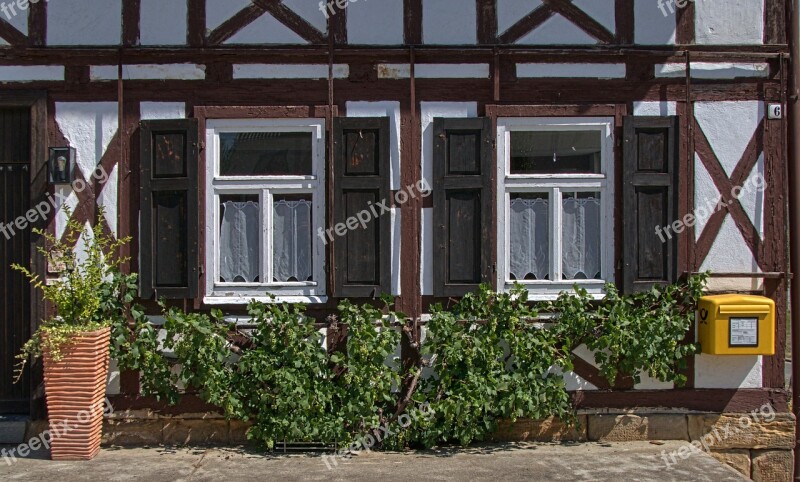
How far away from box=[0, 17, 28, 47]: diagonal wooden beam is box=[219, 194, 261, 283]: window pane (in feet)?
6.71

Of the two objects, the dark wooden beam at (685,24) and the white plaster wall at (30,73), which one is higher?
the dark wooden beam at (685,24)

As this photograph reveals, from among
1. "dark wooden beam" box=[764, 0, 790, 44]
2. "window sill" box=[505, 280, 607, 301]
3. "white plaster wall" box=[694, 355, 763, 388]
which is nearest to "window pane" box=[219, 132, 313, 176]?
"window sill" box=[505, 280, 607, 301]

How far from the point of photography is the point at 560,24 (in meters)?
6.19

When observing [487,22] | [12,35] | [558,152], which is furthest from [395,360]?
[12,35]

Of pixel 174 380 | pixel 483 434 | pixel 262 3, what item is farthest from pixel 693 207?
pixel 174 380

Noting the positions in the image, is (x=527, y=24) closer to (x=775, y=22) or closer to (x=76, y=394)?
(x=775, y=22)

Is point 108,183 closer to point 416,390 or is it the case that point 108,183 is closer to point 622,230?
point 416,390

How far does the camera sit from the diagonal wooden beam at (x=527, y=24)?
6.18 m

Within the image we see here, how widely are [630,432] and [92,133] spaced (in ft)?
16.6

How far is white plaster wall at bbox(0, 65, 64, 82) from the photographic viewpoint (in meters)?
6.09

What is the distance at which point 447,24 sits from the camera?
6.18 m

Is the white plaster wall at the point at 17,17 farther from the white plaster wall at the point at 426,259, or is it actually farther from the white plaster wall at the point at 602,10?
the white plaster wall at the point at 602,10

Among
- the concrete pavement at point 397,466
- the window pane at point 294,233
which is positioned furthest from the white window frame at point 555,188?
the window pane at point 294,233

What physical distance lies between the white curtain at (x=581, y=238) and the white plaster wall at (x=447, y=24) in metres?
1.61
